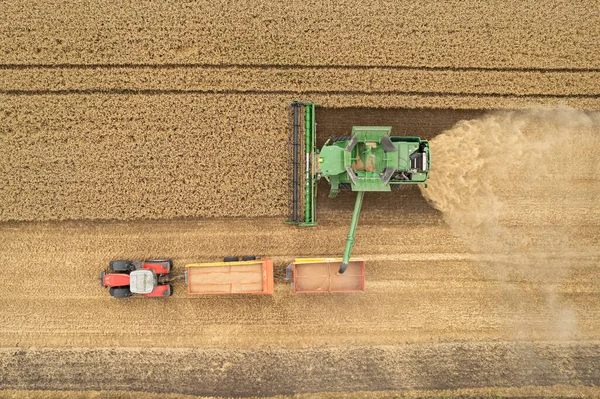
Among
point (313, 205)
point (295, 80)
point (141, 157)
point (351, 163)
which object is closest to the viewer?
point (351, 163)

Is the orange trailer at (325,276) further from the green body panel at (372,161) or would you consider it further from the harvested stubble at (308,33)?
the harvested stubble at (308,33)

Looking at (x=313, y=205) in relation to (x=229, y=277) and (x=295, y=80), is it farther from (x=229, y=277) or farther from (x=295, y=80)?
(x=295, y=80)

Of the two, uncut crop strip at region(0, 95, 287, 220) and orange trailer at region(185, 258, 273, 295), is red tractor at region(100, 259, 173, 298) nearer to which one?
orange trailer at region(185, 258, 273, 295)

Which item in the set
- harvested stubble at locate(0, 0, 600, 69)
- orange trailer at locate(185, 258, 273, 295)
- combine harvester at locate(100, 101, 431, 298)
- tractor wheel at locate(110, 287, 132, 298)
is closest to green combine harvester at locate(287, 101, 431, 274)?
combine harvester at locate(100, 101, 431, 298)

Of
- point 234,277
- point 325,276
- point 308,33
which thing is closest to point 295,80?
point 308,33

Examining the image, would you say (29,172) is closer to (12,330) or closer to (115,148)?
(115,148)

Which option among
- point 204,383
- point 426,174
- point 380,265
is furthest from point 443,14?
point 204,383
